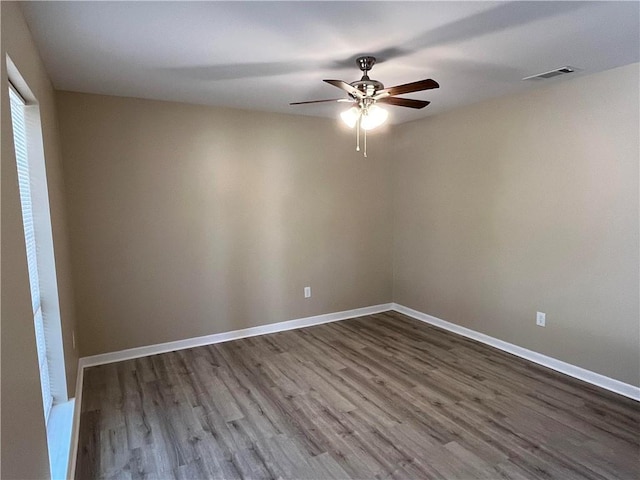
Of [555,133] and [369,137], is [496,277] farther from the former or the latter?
[369,137]

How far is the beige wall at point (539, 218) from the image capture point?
284cm

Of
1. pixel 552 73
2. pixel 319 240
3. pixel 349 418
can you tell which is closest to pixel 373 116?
pixel 552 73

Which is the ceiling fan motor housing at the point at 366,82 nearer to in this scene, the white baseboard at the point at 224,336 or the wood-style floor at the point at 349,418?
the wood-style floor at the point at 349,418

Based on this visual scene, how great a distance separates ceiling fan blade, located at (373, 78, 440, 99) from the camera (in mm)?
2215

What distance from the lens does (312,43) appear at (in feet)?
7.46

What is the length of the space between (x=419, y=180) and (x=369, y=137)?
79cm

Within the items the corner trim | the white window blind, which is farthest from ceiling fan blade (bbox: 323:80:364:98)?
the corner trim

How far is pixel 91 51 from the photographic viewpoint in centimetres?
237

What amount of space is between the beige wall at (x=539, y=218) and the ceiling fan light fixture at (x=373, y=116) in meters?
1.59

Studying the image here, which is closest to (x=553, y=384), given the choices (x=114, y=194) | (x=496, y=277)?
(x=496, y=277)

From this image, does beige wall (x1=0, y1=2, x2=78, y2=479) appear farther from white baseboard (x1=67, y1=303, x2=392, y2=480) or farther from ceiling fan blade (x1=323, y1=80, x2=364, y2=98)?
ceiling fan blade (x1=323, y1=80, x2=364, y2=98)

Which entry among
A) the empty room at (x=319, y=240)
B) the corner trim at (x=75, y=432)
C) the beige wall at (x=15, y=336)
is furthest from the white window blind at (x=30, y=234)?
the beige wall at (x=15, y=336)

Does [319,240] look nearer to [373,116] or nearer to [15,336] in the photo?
[373,116]

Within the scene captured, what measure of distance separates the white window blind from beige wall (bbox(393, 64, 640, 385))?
3.57 m
